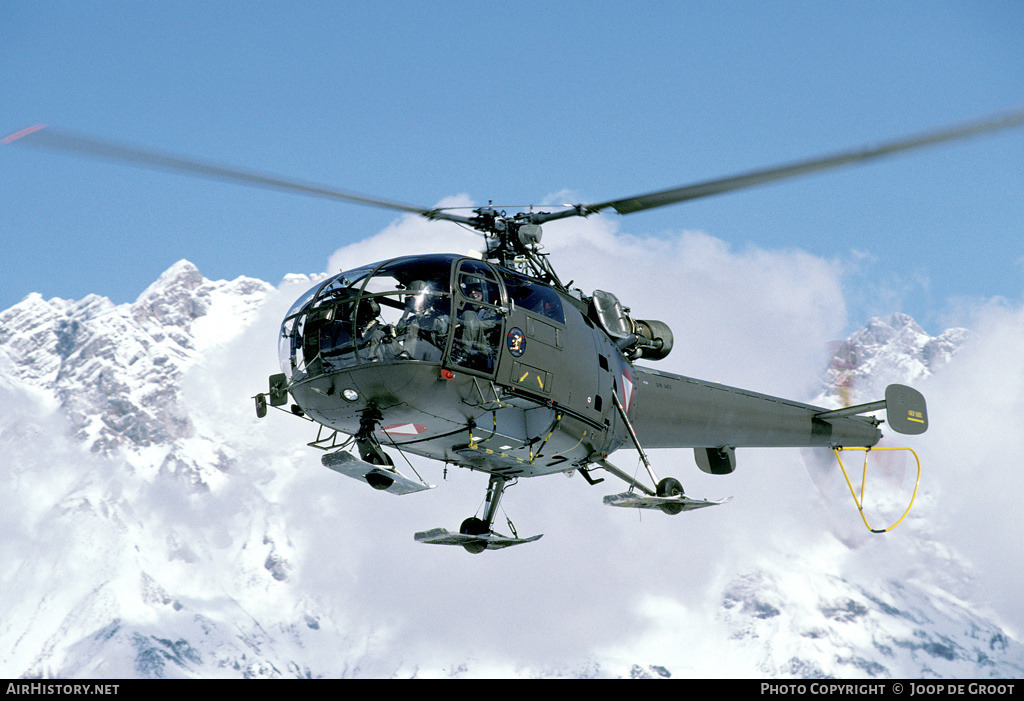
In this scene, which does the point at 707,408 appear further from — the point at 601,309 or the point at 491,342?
the point at 491,342

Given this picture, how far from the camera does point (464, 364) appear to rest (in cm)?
1694

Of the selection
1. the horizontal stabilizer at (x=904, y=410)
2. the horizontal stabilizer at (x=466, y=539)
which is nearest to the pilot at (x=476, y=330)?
the horizontal stabilizer at (x=466, y=539)

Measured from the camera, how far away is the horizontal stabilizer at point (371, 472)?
17.1 meters

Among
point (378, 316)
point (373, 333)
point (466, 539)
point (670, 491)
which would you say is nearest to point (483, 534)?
point (466, 539)

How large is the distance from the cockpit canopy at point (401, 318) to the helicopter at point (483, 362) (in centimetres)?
2

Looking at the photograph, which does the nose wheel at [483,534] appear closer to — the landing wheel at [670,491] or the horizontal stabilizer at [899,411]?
the landing wheel at [670,491]

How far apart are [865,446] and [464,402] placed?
15.3m

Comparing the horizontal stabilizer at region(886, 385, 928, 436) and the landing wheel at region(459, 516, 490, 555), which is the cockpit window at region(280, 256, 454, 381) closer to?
the landing wheel at region(459, 516, 490, 555)

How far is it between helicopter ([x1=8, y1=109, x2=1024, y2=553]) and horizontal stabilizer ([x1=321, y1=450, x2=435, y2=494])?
0.11ft

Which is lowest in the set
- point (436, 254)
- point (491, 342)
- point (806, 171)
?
point (491, 342)

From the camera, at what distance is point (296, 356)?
17.4 m

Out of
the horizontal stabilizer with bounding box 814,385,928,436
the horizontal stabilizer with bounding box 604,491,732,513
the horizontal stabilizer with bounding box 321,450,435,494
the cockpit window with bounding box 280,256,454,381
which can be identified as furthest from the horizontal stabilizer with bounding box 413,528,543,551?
the horizontal stabilizer with bounding box 814,385,928,436
